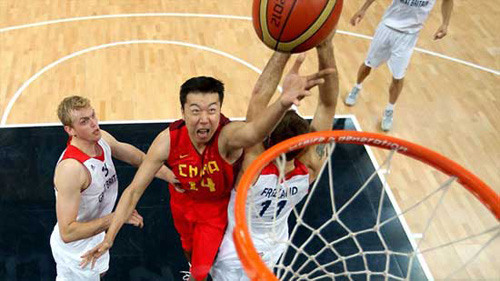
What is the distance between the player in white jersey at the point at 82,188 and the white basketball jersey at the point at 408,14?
8.70 ft

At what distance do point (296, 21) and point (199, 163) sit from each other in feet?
2.83

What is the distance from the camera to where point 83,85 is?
5477 mm

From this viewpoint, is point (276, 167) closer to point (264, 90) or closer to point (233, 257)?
point (264, 90)

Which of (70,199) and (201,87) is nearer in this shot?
(201,87)

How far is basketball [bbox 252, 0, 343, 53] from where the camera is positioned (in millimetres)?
2520

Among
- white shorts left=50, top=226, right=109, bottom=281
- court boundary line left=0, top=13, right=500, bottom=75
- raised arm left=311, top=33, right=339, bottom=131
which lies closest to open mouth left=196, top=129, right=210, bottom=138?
raised arm left=311, top=33, right=339, bottom=131

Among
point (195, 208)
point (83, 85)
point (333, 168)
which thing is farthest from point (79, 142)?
point (83, 85)

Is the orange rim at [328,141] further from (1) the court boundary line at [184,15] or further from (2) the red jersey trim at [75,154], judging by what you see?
(1) the court boundary line at [184,15]

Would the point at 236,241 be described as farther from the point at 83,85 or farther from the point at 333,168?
the point at 83,85

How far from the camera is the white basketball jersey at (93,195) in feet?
9.56

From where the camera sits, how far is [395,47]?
482 cm

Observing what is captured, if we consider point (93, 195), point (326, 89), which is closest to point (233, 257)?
point (93, 195)

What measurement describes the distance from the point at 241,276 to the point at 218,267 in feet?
0.46

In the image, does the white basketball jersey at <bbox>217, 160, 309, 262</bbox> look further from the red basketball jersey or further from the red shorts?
the red basketball jersey
